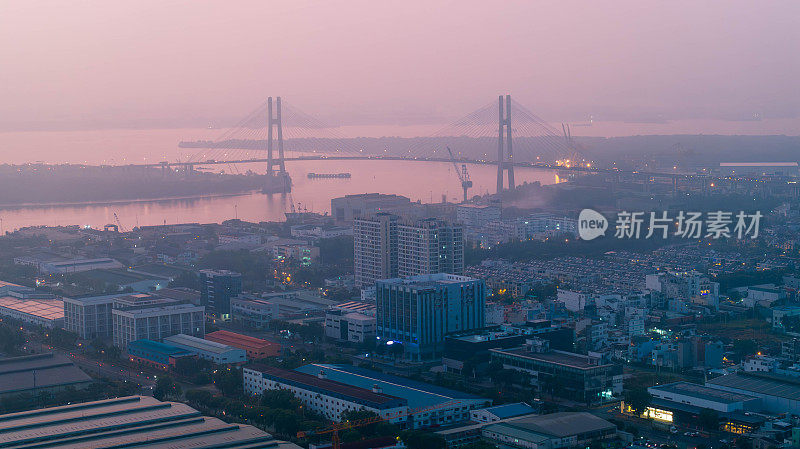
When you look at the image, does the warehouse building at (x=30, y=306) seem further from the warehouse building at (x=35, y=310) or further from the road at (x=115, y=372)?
the road at (x=115, y=372)

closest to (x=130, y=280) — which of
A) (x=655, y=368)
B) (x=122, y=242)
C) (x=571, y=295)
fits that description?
(x=122, y=242)

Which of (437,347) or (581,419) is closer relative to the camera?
(581,419)

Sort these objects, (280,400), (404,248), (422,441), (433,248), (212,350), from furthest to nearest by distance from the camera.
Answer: (404,248) < (433,248) < (212,350) < (280,400) < (422,441)

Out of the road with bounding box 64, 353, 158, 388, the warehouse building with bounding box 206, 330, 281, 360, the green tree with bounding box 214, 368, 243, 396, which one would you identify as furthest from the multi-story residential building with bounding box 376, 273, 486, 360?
the road with bounding box 64, 353, 158, 388

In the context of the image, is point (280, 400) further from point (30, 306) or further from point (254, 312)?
point (30, 306)

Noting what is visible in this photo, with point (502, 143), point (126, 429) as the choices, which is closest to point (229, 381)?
point (126, 429)

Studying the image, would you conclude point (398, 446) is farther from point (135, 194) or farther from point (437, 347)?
point (135, 194)
